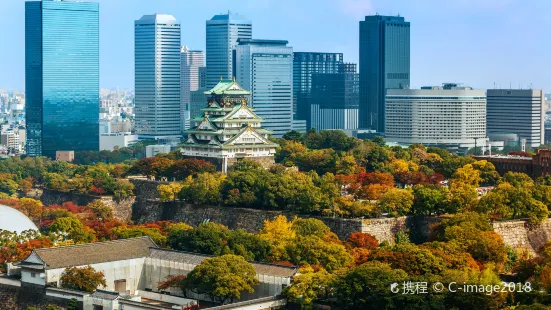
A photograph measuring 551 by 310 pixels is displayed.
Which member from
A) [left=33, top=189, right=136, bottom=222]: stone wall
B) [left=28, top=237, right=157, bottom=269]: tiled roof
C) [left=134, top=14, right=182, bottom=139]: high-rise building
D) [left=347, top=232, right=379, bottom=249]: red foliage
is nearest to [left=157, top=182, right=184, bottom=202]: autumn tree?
[left=33, top=189, right=136, bottom=222]: stone wall

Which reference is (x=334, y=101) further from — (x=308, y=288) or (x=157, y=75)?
(x=308, y=288)

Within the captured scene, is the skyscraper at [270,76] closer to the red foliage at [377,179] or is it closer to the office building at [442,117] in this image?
the office building at [442,117]

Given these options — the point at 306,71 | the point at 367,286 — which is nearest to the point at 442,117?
the point at 306,71

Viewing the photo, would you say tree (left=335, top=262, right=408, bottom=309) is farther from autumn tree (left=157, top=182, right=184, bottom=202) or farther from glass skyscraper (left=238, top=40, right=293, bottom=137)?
glass skyscraper (left=238, top=40, right=293, bottom=137)

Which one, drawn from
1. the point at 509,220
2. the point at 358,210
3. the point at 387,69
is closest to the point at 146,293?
the point at 358,210

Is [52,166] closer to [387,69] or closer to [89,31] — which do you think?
[89,31]

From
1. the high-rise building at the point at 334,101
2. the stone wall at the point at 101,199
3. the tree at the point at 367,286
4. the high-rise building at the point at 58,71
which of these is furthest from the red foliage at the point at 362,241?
the high-rise building at the point at 334,101
